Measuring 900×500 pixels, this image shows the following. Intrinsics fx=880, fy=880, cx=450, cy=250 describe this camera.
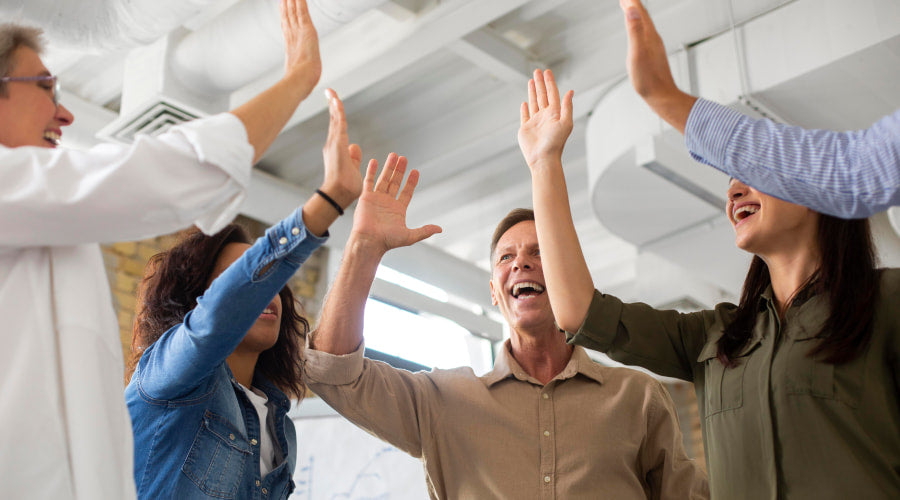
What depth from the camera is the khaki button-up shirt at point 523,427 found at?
191cm

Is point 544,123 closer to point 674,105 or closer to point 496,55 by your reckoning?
point 674,105

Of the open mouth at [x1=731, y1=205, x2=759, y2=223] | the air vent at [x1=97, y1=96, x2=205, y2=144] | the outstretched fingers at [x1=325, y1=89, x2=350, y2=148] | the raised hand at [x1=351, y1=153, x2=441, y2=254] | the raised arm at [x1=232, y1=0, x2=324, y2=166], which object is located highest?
the raised arm at [x1=232, y1=0, x2=324, y2=166]

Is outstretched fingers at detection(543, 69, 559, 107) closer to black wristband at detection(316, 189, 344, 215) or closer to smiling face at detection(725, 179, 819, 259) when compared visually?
smiling face at detection(725, 179, 819, 259)

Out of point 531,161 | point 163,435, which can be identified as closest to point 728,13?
point 531,161

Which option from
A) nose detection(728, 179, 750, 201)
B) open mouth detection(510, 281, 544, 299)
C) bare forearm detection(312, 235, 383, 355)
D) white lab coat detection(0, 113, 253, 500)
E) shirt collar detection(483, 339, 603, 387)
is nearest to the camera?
white lab coat detection(0, 113, 253, 500)

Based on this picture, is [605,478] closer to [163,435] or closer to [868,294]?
[868,294]

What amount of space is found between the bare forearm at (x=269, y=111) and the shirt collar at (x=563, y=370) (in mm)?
932

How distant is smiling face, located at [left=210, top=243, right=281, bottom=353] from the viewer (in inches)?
77.5

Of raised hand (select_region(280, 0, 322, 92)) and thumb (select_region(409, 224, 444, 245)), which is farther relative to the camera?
thumb (select_region(409, 224, 444, 245))

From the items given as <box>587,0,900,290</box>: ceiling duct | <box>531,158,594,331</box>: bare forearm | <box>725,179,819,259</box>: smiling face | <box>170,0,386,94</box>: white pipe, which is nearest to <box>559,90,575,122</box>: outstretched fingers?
<box>531,158,594,331</box>: bare forearm

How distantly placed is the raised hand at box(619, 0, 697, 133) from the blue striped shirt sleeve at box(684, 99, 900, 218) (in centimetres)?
6

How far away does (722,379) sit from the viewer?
159 centimetres

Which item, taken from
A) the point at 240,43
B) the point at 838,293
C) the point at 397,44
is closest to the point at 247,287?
the point at 838,293

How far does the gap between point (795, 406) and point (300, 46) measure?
106 cm
